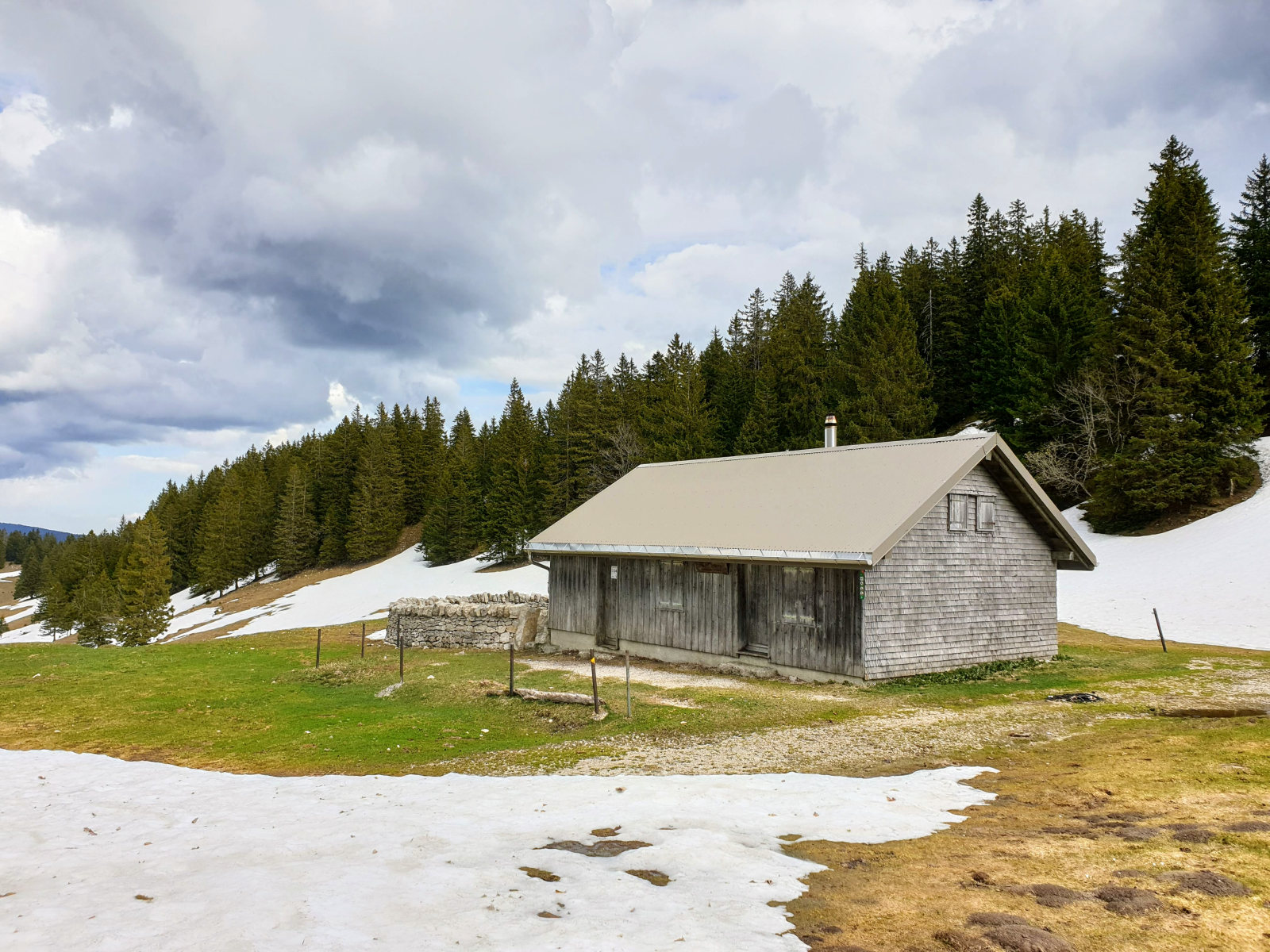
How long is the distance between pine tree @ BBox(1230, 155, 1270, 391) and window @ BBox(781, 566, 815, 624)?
37878 mm

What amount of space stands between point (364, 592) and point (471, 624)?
34.7 m

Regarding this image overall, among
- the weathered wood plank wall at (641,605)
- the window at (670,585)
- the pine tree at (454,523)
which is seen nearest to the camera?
the weathered wood plank wall at (641,605)

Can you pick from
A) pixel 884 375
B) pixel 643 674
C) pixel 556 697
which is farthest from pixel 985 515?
pixel 884 375

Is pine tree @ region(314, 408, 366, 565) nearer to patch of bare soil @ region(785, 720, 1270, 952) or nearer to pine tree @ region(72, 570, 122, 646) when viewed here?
pine tree @ region(72, 570, 122, 646)

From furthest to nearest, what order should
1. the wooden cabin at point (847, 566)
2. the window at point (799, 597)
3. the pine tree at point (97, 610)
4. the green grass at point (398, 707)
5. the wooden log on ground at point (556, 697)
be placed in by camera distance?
the pine tree at point (97, 610), the window at point (799, 597), the wooden cabin at point (847, 566), the wooden log on ground at point (556, 697), the green grass at point (398, 707)

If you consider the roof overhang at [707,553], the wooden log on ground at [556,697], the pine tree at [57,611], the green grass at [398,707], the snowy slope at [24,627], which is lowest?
the snowy slope at [24,627]

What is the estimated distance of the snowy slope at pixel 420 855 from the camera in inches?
219

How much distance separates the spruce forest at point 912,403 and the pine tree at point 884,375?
0.16 metres

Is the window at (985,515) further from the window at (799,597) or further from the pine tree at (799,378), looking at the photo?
the pine tree at (799,378)

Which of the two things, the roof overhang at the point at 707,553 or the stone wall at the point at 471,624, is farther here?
the stone wall at the point at 471,624

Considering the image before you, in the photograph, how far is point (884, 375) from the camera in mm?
50656

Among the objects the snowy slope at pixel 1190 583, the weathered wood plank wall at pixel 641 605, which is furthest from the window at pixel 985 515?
the snowy slope at pixel 1190 583

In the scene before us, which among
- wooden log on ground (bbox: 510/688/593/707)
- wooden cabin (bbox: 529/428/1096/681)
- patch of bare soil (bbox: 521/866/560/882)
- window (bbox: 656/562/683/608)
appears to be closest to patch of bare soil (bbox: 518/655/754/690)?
wooden cabin (bbox: 529/428/1096/681)

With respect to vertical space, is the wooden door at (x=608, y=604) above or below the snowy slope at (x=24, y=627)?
above
